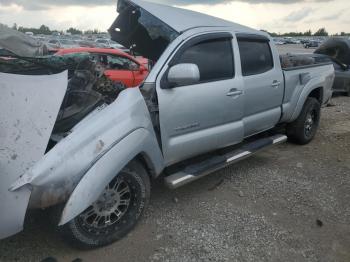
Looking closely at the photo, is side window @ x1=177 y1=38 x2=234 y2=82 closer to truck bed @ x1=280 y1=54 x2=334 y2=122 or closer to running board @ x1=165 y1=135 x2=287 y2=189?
running board @ x1=165 y1=135 x2=287 y2=189

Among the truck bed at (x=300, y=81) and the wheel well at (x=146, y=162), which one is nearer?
the wheel well at (x=146, y=162)

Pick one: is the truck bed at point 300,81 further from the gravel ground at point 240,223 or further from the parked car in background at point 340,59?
the parked car in background at point 340,59

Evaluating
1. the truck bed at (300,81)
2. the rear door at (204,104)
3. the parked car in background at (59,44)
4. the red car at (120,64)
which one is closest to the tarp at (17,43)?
the rear door at (204,104)

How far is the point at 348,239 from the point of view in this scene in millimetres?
3742

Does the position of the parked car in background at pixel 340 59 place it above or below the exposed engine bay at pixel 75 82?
below

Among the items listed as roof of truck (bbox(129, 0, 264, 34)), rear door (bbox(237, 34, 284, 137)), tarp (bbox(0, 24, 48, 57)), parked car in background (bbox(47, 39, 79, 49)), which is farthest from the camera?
parked car in background (bbox(47, 39, 79, 49))

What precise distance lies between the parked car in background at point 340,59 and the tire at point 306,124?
5359 millimetres

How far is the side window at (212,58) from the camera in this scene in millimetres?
4145

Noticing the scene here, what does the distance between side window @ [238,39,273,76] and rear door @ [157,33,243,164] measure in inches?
9.8

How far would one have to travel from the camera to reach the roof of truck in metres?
4.22

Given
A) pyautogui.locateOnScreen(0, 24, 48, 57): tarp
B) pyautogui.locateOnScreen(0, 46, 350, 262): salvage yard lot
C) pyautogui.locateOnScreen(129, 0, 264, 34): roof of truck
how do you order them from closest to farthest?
pyautogui.locateOnScreen(0, 46, 350, 262): salvage yard lot < pyautogui.locateOnScreen(0, 24, 48, 57): tarp < pyautogui.locateOnScreen(129, 0, 264, 34): roof of truck

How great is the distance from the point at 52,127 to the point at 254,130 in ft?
9.29

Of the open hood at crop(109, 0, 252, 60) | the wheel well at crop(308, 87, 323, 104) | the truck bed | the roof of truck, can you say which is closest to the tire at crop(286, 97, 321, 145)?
the wheel well at crop(308, 87, 323, 104)

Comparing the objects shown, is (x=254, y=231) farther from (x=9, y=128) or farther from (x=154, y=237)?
(x=9, y=128)
